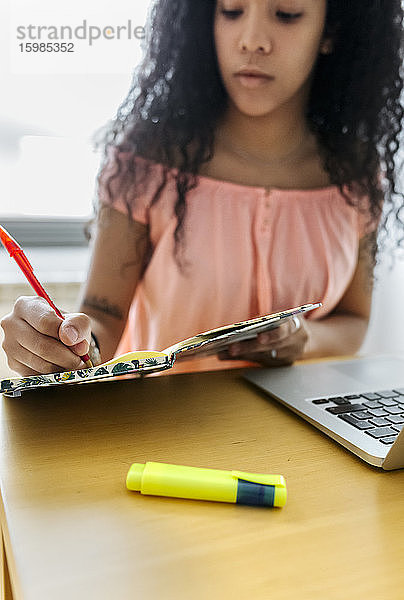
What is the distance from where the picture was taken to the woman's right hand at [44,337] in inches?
21.8

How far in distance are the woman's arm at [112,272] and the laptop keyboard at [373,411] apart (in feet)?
1.21

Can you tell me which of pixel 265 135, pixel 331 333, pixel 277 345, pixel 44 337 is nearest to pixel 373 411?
pixel 277 345

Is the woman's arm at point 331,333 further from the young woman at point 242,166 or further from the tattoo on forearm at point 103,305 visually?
the tattoo on forearm at point 103,305

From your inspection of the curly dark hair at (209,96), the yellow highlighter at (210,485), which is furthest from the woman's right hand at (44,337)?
the curly dark hair at (209,96)

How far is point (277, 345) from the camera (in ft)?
2.38

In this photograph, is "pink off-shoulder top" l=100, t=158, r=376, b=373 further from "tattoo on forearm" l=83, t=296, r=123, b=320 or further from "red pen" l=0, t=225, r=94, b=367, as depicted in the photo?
"red pen" l=0, t=225, r=94, b=367

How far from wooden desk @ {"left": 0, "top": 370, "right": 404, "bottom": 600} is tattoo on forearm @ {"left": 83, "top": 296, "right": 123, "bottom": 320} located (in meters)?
0.28

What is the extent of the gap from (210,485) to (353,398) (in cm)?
22

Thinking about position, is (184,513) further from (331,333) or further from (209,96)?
(209,96)

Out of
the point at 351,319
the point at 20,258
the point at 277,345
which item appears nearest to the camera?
the point at 20,258

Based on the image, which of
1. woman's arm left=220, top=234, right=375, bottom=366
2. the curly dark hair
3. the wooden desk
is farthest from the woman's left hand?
the curly dark hair

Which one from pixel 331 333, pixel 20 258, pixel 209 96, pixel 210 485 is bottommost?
pixel 331 333

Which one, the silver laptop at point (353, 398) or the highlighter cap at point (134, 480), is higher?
the highlighter cap at point (134, 480)

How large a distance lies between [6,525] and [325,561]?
0.62 feet
